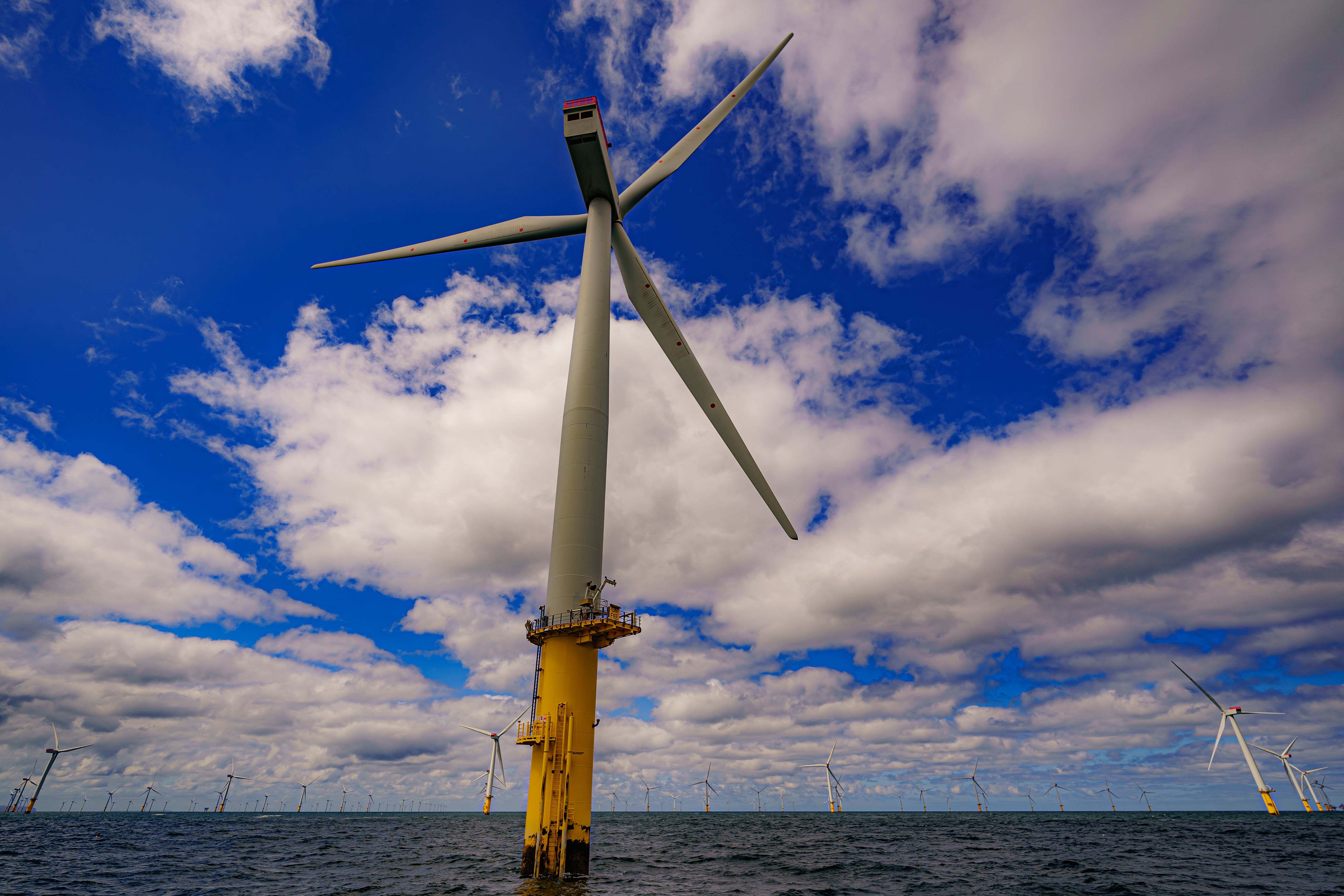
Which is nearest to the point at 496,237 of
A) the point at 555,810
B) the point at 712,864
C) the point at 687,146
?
the point at 687,146

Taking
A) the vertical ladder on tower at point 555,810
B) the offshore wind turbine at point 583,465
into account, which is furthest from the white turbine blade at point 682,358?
the vertical ladder on tower at point 555,810

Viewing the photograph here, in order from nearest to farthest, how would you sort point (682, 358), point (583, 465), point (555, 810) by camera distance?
point (555, 810), point (583, 465), point (682, 358)

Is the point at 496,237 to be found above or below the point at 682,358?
above

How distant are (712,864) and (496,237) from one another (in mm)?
61693

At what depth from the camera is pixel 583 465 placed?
4241 centimetres

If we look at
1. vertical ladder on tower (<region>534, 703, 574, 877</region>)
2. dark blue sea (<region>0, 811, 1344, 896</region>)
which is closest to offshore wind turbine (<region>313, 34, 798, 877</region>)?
vertical ladder on tower (<region>534, 703, 574, 877</region>)

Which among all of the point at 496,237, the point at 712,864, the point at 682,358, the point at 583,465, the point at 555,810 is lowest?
the point at 712,864

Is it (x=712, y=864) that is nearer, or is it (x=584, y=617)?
(x=584, y=617)

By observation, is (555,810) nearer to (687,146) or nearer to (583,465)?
(583,465)

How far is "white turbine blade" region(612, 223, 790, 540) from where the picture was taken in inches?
2055

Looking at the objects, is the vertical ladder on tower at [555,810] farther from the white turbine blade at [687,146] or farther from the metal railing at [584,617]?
the white turbine blade at [687,146]

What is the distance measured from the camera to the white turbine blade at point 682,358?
52.2 meters

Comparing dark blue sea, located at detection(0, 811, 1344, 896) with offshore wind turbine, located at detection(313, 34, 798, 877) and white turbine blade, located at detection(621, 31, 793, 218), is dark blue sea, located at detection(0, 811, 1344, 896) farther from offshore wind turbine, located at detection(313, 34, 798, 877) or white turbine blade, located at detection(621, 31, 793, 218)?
white turbine blade, located at detection(621, 31, 793, 218)

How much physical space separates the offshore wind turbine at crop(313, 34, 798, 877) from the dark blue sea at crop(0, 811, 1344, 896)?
4.02 meters
